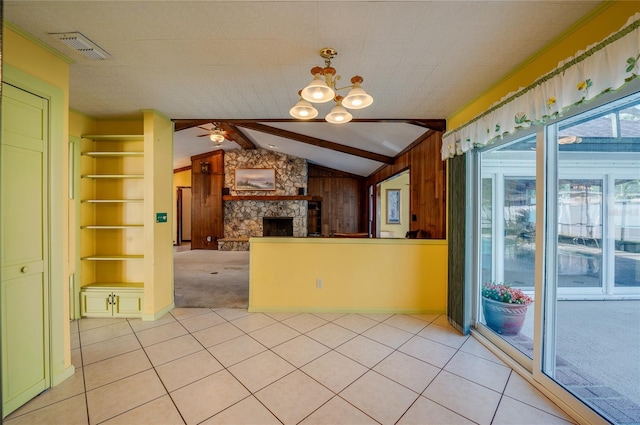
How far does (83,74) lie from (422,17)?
2.69 m

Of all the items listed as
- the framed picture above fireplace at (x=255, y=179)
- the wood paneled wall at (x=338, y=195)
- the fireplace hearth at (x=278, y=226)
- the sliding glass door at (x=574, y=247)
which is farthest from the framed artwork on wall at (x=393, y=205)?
the sliding glass door at (x=574, y=247)

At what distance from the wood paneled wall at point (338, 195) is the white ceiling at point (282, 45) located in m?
6.68

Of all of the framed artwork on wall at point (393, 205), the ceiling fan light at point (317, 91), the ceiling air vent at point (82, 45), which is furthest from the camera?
the framed artwork on wall at point (393, 205)

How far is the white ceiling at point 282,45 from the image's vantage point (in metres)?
1.71

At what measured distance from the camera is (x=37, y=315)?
6.80 feet

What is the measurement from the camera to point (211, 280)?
5.04m

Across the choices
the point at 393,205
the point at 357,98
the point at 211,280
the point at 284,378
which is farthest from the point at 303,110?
the point at 393,205

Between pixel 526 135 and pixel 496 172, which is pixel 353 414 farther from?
pixel 496 172

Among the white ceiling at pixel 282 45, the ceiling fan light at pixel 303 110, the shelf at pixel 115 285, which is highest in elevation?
the white ceiling at pixel 282 45

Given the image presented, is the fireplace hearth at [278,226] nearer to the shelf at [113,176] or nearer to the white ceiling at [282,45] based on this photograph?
the shelf at [113,176]

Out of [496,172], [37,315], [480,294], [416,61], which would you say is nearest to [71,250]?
[37,315]

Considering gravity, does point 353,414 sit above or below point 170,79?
below

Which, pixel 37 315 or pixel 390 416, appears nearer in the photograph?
pixel 390 416

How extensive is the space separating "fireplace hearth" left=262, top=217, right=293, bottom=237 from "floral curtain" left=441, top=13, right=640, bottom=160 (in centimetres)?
682
